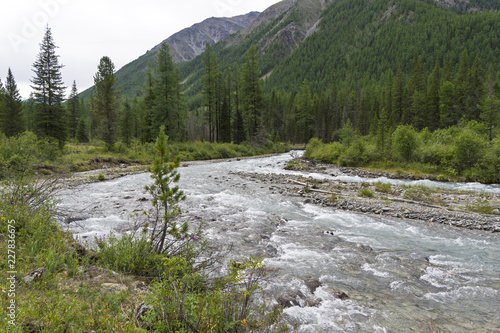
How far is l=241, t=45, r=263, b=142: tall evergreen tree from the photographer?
47.7m

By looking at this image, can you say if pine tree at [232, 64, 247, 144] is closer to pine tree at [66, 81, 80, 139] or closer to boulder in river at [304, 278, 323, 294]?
pine tree at [66, 81, 80, 139]

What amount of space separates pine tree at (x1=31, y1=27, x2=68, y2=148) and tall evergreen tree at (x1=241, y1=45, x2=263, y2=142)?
29.0 meters

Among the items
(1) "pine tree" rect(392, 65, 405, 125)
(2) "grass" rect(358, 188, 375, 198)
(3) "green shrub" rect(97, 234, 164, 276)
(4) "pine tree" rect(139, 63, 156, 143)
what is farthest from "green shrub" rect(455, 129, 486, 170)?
(1) "pine tree" rect(392, 65, 405, 125)

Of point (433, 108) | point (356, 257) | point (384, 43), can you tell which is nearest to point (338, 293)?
point (356, 257)

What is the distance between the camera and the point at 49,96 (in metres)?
29.3

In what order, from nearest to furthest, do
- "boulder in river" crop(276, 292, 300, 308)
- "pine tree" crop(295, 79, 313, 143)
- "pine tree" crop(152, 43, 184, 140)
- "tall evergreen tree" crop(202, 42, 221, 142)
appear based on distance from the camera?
"boulder in river" crop(276, 292, 300, 308)
"pine tree" crop(152, 43, 184, 140)
"tall evergreen tree" crop(202, 42, 221, 142)
"pine tree" crop(295, 79, 313, 143)

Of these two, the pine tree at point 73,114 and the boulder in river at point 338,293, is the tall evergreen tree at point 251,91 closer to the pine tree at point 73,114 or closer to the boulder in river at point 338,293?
the boulder in river at point 338,293

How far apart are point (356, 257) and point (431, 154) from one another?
2535 cm

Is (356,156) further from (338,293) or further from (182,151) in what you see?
(338,293)

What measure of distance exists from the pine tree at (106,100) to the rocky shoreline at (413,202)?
2469 cm

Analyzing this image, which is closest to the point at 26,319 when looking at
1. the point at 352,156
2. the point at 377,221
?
the point at 377,221

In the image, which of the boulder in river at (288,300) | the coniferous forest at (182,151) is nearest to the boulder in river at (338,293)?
the coniferous forest at (182,151)

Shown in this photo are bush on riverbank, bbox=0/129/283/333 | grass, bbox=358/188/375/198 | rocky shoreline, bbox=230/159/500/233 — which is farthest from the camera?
grass, bbox=358/188/375/198

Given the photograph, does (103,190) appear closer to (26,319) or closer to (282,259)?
(282,259)
